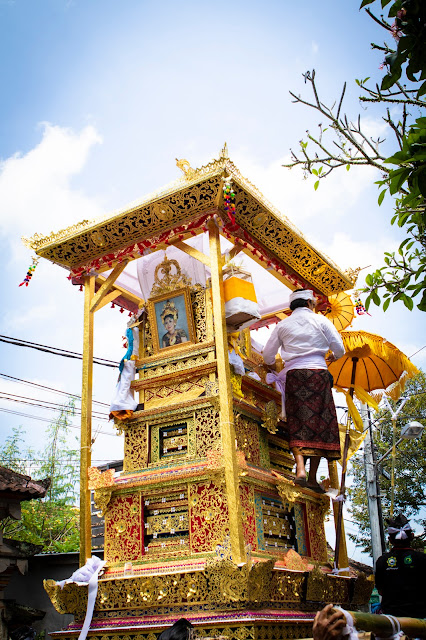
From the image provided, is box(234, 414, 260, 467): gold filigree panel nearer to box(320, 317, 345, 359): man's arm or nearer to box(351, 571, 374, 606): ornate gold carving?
box(320, 317, 345, 359): man's arm

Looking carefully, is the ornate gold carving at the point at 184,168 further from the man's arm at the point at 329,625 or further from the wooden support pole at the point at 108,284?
the man's arm at the point at 329,625

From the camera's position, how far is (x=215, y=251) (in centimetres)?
723

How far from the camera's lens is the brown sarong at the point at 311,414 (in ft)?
24.7

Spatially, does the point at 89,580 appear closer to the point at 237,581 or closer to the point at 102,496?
the point at 102,496

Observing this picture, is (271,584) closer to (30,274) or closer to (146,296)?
(146,296)

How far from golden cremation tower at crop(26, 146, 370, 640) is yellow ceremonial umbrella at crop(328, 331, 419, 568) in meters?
1.15

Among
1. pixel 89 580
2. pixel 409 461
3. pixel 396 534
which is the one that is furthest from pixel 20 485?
pixel 409 461

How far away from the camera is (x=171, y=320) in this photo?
25.9ft

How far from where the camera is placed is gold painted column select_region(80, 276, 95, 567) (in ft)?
23.0

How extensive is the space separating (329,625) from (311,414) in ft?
16.8

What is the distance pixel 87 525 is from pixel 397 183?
18.3 feet

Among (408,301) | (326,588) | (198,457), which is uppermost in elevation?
(408,301)

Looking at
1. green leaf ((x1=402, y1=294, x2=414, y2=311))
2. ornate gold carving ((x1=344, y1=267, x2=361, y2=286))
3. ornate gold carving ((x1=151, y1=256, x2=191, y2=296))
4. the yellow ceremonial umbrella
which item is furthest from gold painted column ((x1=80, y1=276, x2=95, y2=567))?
green leaf ((x1=402, y1=294, x2=414, y2=311))

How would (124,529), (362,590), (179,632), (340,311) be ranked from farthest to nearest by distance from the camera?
(340,311)
(362,590)
(124,529)
(179,632)
